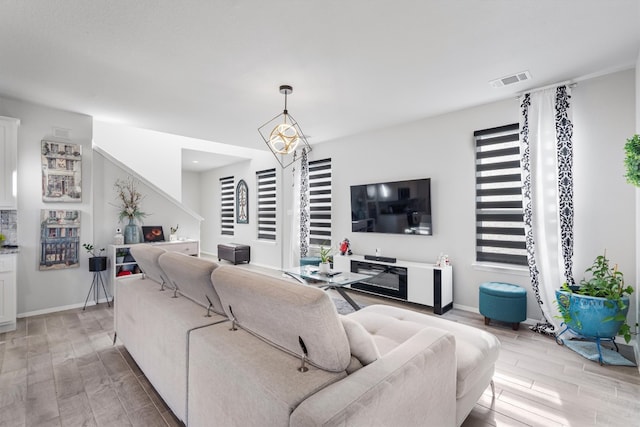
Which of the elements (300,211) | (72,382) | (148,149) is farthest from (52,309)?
(300,211)

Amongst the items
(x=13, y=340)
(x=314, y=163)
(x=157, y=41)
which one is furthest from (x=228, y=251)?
(x=157, y=41)

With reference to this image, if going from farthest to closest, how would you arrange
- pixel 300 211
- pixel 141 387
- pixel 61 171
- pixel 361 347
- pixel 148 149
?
1. pixel 300 211
2. pixel 148 149
3. pixel 61 171
4. pixel 141 387
5. pixel 361 347

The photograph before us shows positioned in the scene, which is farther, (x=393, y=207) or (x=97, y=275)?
(x=393, y=207)

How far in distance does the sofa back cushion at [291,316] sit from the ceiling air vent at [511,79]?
3.24 m

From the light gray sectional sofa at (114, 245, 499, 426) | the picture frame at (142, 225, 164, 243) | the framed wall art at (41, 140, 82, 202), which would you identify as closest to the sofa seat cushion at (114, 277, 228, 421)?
the light gray sectional sofa at (114, 245, 499, 426)

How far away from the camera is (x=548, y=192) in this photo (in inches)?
131

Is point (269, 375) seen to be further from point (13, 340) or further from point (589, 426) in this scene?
point (13, 340)

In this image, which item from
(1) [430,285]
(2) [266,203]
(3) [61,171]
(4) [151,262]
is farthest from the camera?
(2) [266,203]

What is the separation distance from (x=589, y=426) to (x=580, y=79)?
10.5 ft

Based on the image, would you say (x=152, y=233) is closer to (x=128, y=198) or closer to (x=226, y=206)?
(x=128, y=198)

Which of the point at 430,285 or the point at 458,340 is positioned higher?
the point at 458,340

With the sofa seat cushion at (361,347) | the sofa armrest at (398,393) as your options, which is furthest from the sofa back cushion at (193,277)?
the sofa armrest at (398,393)

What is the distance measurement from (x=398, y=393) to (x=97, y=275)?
4.76 meters

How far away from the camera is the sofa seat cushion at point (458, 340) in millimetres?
1700
